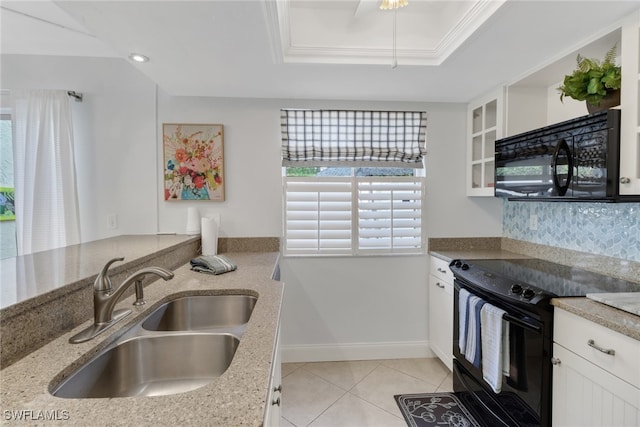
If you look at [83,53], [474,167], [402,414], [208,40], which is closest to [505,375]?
[402,414]

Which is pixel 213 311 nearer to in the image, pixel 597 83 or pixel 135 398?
pixel 135 398

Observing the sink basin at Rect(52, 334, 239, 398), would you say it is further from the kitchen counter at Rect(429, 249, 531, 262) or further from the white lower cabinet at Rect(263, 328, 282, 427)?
the kitchen counter at Rect(429, 249, 531, 262)

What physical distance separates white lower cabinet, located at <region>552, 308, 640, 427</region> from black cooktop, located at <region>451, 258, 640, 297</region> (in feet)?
0.65

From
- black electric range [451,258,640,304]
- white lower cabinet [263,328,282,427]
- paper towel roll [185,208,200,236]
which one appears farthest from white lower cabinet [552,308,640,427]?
paper towel roll [185,208,200,236]

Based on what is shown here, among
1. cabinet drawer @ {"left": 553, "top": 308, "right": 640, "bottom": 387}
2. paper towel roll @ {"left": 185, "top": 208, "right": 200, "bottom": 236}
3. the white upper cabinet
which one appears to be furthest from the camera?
paper towel roll @ {"left": 185, "top": 208, "right": 200, "bottom": 236}

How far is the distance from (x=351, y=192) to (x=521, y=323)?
1.56 metres

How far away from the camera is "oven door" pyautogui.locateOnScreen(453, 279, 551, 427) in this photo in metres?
1.46

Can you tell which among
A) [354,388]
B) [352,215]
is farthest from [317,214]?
[354,388]

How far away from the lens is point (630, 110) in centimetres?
142

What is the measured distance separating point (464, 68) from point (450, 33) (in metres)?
0.37

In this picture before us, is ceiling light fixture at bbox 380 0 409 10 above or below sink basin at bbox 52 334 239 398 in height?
above

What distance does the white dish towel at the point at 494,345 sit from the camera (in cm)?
165

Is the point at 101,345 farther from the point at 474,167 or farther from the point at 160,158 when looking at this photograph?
the point at 474,167

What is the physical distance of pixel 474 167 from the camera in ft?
8.95
